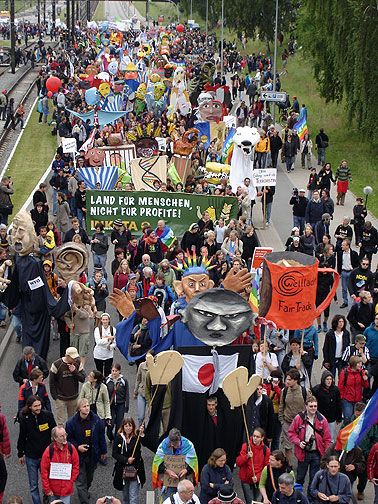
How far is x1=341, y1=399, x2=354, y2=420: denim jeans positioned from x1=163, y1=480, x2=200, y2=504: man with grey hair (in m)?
3.81

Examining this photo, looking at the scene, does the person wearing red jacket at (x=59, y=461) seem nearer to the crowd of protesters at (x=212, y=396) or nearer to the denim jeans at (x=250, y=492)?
the crowd of protesters at (x=212, y=396)

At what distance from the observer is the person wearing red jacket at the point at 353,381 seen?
1251cm

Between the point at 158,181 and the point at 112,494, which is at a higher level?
the point at 158,181

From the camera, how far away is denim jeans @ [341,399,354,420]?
1272cm

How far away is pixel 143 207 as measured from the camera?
70.7ft

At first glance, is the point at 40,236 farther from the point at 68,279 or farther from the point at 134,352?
the point at 134,352

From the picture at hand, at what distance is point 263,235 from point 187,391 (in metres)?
11.8

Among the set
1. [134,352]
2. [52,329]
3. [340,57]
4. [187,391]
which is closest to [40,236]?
[52,329]

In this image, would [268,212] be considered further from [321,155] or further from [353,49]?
[353,49]

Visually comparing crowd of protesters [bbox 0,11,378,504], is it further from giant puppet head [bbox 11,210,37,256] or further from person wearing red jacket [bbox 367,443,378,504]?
giant puppet head [bbox 11,210,37,256]

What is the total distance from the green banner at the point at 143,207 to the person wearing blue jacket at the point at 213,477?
11734 mm

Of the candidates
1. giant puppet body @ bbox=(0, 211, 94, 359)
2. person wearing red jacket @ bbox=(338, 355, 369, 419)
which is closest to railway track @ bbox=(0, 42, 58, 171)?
giant puppet body @ bbox=(0, 211, 94, 359)

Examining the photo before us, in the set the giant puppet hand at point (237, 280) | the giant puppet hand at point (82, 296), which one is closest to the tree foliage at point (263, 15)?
the giant puppet hand at point (82, 296)

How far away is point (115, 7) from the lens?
506 ft
